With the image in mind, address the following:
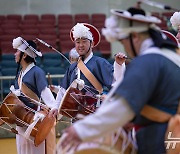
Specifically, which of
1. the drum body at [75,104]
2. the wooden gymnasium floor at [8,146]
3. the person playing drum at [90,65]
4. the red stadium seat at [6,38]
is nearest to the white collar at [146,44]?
the drum body at [75,104]

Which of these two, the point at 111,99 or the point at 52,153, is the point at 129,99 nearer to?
the point at 111,99

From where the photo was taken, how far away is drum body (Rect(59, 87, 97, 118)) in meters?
4.30

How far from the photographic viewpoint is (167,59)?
2.69m

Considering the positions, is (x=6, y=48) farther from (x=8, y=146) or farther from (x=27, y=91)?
(x=27, y=91)

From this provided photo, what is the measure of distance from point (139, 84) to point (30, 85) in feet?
8.96

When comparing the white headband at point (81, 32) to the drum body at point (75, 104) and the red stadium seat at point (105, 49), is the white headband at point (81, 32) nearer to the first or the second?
the drum body at point (75, 104)

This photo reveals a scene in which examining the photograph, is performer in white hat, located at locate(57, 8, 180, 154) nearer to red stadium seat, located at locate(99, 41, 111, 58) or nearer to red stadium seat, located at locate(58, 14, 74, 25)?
red stadium seat, located at locate(99, 41, 111, 58)

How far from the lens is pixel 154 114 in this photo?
2.71 meters

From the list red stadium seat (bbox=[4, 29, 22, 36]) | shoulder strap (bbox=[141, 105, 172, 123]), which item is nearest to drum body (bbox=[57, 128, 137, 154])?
shoulder strap (bbox=[141, 105, 172, 123])

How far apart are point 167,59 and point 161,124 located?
1.16 feet

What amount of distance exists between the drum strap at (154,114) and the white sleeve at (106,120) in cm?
23

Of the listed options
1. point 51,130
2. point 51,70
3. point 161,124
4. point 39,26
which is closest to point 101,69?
point 51,130

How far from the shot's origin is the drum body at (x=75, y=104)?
4.30 meters

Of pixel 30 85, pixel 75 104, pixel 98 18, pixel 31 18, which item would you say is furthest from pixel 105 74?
pixel 31 18
